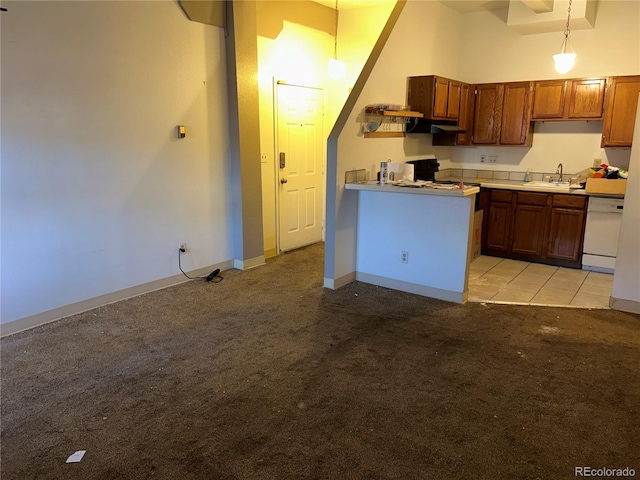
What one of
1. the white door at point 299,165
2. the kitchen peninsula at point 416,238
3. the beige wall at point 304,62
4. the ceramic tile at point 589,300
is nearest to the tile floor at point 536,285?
the ceramic tile at point 589,300

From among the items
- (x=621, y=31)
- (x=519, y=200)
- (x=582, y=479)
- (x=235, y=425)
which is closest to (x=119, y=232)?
(x=235, y=425)

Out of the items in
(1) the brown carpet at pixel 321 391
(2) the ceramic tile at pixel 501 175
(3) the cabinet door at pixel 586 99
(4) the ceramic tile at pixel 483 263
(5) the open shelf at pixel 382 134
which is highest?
(3) the cabinet door at pixel 586 99

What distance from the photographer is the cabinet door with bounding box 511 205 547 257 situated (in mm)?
5406

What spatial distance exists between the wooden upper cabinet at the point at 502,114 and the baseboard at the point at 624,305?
253 cm

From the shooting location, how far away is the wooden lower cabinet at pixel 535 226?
5188 mm

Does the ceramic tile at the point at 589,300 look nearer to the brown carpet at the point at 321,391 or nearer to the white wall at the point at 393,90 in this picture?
the brown carpet at the point at 321,391

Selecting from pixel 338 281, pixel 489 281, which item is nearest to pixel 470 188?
pixel 489 281

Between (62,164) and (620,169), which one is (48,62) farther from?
(620,169)

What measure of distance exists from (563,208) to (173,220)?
4.26 meters

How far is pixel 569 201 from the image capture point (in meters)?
5.15

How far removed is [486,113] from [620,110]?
1501 millimetres

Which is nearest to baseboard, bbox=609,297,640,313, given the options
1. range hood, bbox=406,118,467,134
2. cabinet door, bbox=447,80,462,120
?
range hood, bbox=406,118,467,134

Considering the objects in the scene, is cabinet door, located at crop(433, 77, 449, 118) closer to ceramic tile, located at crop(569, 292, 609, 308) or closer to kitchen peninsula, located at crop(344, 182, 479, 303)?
kitchen peninsula, located at crop(344, 182, 479, 303)

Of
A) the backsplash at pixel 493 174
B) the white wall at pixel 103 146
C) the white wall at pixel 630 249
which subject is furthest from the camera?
the backsplash at pixel 493 174
